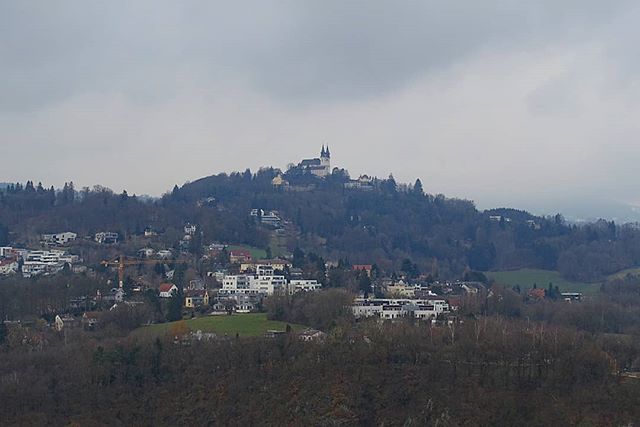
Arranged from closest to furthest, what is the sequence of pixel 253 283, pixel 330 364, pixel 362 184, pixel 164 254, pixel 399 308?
1. pixel 330 364
2. pixel 399 308
3. pixel 253 283
4. pixel 164 254
5. pixel 362 184

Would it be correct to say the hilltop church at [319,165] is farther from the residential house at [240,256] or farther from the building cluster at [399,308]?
the building cluster at [399,308]

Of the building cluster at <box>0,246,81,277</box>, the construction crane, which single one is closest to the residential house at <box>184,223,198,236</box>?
the construction crane

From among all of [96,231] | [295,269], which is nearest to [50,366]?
[295,269]

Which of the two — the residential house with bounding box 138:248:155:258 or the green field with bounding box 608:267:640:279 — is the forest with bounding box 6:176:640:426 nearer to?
the residential house with bounding box 138:248:155:258

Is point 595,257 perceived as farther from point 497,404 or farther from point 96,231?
point 497,404

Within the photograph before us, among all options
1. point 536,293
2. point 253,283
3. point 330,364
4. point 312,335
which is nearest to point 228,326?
point 312,335

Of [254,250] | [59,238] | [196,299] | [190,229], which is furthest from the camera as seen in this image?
[190,229]

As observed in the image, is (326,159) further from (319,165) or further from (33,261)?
(33,261)
